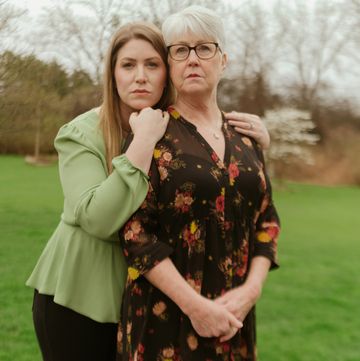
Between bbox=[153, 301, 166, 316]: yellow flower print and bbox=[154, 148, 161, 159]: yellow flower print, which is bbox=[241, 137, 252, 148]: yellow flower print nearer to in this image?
bbox=[154, 148, 161, 159]: yellow flower print

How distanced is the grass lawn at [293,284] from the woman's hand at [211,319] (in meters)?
2.88

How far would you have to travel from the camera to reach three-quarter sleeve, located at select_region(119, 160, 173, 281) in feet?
5.71

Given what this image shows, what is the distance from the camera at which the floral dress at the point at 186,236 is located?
69.2 inches

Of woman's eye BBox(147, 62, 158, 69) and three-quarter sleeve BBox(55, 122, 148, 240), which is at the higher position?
woman's eye BBox(147, 62, 158, 69)

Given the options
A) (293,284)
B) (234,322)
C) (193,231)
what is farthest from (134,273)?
(293,284)

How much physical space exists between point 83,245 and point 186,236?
0.40 meters

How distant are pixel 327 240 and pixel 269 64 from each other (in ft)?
42.3

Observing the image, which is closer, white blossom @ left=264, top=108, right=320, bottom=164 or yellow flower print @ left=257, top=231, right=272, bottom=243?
yellow flower print @ left=257, top=231, right=272, bottom=243

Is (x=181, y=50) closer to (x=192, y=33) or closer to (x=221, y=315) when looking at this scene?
(x=192, y=33)

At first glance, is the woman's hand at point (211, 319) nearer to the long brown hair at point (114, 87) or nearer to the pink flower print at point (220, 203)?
the pink flower print at point (220, 203)

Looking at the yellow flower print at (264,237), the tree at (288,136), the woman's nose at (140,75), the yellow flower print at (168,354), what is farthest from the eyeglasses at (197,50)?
the tree at (288,136)

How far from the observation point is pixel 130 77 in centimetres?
192

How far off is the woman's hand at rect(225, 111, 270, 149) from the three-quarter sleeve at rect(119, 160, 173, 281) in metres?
0.41

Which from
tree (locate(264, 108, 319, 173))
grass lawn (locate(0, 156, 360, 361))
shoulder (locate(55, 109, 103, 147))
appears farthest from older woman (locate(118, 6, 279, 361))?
tree (locate(264, 108, 319, 173))
